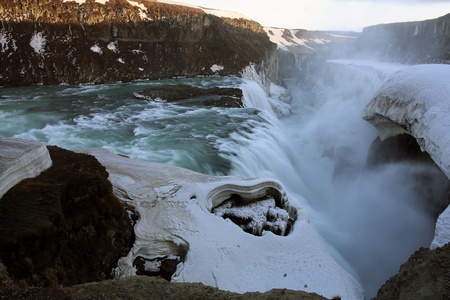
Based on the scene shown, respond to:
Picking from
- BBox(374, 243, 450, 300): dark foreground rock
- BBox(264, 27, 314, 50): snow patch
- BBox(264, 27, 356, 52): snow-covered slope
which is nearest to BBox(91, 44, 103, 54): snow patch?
BBox(374, 243, 450, 300): dark foreground rock

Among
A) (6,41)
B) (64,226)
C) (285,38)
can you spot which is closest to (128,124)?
(64,226)

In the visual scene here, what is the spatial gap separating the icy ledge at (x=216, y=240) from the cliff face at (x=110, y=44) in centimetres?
1470

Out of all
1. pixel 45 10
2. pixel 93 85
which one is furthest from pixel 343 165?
pixel 45 10

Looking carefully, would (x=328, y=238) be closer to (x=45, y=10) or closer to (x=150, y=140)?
(x=150, y=140)

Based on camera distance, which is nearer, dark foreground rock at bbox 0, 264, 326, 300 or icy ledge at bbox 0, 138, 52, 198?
dark foreground rock at bbox 0, 264, 326, 300

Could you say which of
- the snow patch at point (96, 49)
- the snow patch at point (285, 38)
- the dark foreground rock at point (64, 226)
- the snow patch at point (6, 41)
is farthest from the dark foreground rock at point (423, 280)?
A: the snow patch at point (285, 38)

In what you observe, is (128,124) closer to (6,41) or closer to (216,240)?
(216,240)

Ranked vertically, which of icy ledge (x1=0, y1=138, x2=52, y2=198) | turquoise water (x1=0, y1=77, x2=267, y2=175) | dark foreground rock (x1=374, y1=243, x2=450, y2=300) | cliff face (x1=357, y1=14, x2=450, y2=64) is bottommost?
turquoise water (x1=0, y1=77, x2=267, y2=175)

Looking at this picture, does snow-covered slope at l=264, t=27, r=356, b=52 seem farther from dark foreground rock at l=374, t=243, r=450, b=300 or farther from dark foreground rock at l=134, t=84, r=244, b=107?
dark foreground rock at l=374, t=243, r=450, b=300

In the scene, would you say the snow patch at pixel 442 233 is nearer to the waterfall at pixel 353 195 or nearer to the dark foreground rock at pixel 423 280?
the dark foreground rock at pixel 423 280

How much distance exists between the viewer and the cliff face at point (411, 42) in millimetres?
24047

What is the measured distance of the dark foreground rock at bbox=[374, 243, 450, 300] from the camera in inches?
82.0

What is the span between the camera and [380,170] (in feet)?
27.7

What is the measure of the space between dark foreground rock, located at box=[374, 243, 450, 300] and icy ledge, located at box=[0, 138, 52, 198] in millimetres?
3220
